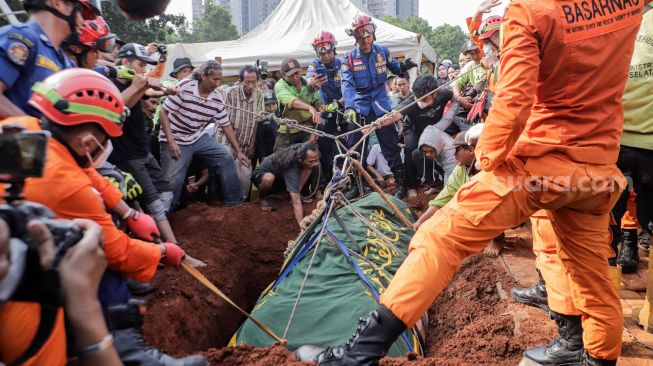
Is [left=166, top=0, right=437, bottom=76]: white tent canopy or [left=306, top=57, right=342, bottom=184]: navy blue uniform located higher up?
[left=166, top=0, right=437, bottom=76]: white tent canopy

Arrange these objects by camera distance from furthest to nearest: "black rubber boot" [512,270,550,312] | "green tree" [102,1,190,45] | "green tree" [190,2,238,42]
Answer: "green tree" [190,2,238,42] → "green tree" [102,1,190,45] → "black rubber boot" [512,270,550,312]

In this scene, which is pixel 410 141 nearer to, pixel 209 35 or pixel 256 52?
pixel 256 52

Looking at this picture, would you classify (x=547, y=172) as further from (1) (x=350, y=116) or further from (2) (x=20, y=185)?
(1) (x=350, y=116)

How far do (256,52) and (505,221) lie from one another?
1093 centimetres

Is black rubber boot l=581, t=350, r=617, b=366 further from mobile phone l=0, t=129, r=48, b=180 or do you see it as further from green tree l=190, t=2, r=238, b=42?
green tree l=190, t=2, r=238, b=42

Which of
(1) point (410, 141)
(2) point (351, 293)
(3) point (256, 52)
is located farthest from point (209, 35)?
(2) point (351, 293)

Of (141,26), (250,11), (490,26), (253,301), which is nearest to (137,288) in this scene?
(253,301)

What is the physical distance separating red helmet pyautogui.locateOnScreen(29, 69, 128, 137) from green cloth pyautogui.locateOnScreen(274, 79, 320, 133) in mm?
4604

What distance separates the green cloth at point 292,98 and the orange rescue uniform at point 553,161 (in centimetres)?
462

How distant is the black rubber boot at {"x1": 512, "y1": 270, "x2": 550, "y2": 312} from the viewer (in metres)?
3.20

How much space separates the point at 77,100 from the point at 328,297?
1.86m

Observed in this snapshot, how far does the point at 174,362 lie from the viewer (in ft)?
6.89

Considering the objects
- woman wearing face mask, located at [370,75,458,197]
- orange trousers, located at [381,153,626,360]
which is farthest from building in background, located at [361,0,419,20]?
orange trousers, located at [381,153,626,360]

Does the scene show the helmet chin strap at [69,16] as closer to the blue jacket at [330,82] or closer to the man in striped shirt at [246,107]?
the man in striped shirt at [246,107]
